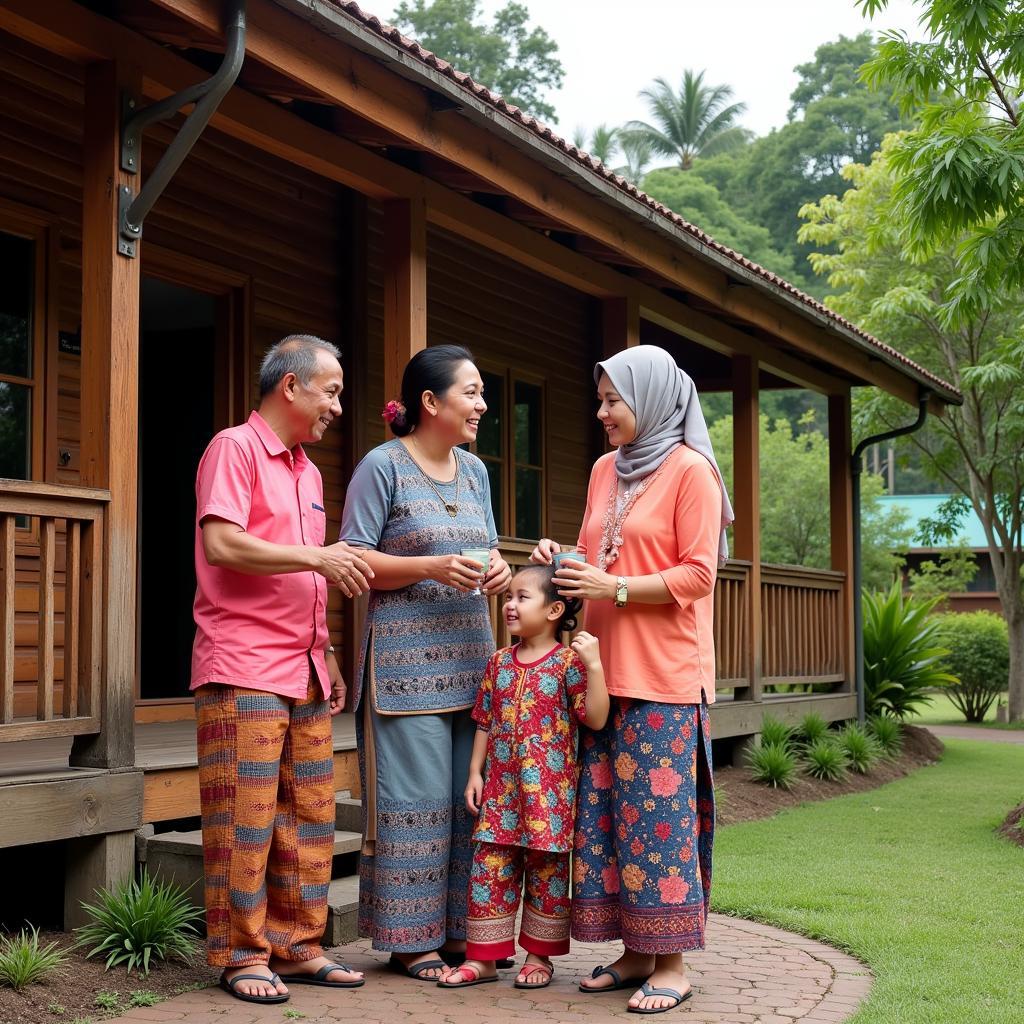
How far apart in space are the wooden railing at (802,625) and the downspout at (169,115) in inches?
270

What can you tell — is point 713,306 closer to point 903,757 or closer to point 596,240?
point 596,240

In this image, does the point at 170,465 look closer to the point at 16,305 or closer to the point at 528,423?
the point at 16,305

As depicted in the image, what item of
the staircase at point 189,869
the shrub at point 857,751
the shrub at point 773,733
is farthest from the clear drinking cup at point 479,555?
the shrub at point 857,751

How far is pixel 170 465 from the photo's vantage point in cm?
838

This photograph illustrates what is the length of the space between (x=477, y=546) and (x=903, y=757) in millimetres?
8965

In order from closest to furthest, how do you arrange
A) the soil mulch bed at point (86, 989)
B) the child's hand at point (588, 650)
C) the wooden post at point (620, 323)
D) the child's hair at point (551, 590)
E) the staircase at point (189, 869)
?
the soil mulch bed at point (86, 989) < the child's hand at point (588, 650) < the child's hair at point (551, 590) < the staircase at point (189, 869) < the wooden post at point (620, 323)

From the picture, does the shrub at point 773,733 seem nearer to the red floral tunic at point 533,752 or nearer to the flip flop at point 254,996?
the red floral tunic at point 533,752

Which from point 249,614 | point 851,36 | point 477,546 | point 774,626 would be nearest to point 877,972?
point 477,546

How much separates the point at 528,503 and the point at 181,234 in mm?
4333

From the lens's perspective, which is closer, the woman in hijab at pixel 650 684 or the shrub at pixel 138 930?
the woman in hijab at pixel 650 684

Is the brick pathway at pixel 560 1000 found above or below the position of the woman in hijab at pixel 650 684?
below

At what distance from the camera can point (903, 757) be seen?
12.4m

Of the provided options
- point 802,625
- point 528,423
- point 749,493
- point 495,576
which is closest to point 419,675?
point 495,576

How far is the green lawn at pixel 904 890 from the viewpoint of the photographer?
4418 mm
